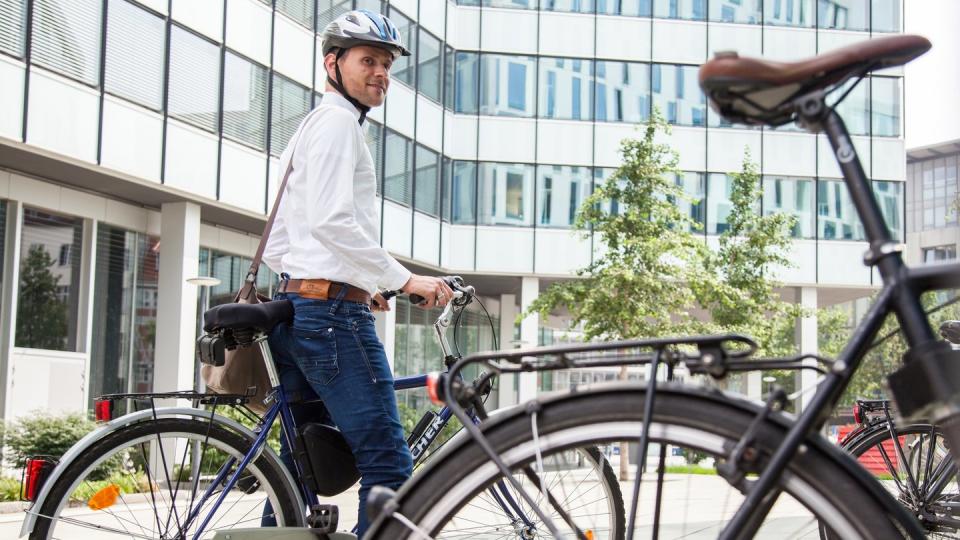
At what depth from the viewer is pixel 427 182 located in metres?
29.9

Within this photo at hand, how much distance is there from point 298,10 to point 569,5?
36.2ft

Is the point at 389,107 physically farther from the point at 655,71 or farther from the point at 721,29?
the point at 721,29

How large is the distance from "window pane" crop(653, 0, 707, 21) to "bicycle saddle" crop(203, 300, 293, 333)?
101 ft

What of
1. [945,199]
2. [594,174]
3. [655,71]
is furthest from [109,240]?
[945,199]

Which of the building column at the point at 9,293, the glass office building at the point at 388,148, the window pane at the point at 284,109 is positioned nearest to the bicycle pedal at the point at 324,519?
the glass office building at the point at 388,148

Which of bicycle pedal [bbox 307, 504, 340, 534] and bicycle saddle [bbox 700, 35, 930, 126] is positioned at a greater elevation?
bicycle saddle [bbox 700, 35, 930, 126]

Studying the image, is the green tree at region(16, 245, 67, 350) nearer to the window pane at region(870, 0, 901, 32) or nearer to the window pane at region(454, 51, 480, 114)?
the window pane at region(454, 51, 480, 114)

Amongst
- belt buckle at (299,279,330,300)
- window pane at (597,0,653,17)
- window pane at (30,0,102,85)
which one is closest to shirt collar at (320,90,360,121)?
belt buckle at (299,279,330,300)

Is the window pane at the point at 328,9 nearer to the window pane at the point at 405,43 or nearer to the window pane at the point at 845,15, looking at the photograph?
the window pane at the point at 405,43

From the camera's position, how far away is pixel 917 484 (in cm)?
423

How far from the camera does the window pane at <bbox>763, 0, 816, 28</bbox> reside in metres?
33.0

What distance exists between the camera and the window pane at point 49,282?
699 inches

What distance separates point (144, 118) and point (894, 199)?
74.3ft

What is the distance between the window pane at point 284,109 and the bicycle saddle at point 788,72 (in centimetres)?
2117
